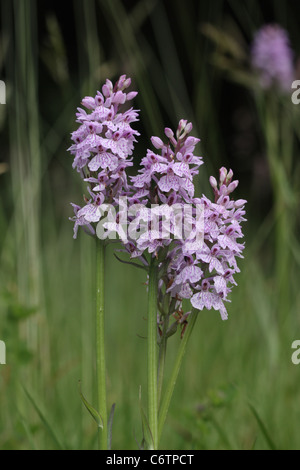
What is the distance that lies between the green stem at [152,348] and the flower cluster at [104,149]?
113 mm

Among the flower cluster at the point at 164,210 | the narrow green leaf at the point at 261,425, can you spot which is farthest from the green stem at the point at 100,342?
the narrow green leaf at the point at 261,425

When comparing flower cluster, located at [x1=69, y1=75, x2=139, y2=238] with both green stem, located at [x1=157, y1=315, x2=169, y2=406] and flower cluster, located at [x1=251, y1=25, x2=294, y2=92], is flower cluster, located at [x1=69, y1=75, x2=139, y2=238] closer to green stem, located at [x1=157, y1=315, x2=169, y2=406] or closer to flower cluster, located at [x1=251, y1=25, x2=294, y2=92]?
green stem, located at [x1=157, y1=315, x2=169, y2=406]

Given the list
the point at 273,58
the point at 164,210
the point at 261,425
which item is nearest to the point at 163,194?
the point at 164,210

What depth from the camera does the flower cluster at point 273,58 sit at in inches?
93.3

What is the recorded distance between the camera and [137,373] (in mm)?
2068

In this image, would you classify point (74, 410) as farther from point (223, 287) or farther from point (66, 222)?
point (66, 222)

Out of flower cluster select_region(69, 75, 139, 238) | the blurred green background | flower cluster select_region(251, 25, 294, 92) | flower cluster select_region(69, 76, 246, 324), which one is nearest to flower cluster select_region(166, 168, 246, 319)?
flower cluster select_region(69, 76, 246, 324)

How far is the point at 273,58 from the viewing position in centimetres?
262

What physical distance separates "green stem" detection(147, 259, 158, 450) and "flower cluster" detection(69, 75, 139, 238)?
0.11 m

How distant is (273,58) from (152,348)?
2134 mm

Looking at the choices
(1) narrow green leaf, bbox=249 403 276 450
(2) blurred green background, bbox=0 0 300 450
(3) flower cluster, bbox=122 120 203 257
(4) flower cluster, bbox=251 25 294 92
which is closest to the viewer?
(3) flower cluster, bbox=122 120 203 257

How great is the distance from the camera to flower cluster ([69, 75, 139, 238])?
794mm

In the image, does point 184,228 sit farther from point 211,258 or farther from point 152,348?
point 152,348

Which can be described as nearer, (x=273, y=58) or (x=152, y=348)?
(x=152, y=348)
